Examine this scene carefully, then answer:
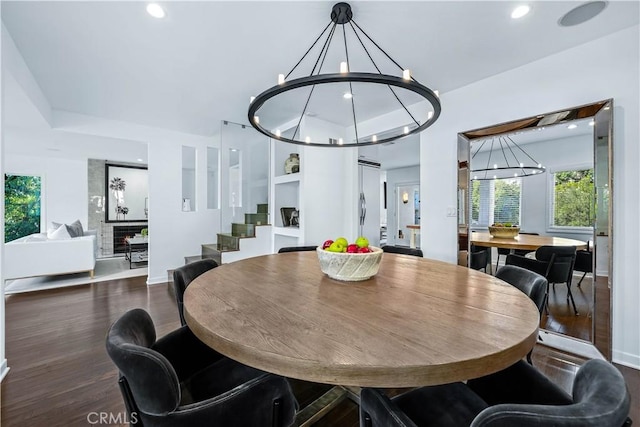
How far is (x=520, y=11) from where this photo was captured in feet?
6.18

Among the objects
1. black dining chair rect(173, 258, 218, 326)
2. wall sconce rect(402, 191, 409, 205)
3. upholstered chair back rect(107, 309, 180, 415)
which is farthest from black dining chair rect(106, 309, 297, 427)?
wall sconce rect(402, 191, 409, 205)

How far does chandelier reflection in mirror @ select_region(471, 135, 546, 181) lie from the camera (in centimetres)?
264

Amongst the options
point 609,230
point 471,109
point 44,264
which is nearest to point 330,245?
point 609,230

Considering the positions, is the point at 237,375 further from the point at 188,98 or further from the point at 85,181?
the point at 85,181

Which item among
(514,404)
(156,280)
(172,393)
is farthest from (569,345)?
(156,280)

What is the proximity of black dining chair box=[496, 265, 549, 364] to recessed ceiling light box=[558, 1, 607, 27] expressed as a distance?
1836 mm

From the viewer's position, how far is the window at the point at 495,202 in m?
2.77

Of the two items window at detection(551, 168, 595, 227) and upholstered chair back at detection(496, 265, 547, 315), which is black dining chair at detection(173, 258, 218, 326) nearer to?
upholstered chair back at detection(496, 265, 547, 315)

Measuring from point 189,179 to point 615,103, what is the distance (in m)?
5.56

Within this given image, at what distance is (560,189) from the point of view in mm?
2445

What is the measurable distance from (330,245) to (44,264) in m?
4.97

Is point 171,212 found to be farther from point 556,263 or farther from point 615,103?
point 615,103

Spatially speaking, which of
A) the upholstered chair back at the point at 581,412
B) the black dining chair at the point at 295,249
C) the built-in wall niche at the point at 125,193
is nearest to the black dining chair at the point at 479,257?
the black dining chair at the point at 295,249

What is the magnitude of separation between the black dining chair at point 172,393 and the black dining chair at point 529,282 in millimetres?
1156
